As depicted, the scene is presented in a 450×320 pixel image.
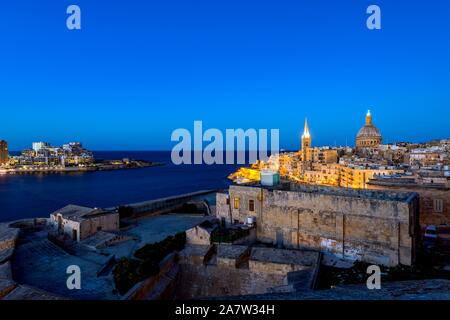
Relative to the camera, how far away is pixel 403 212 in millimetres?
13102

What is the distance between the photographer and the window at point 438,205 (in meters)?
20.0

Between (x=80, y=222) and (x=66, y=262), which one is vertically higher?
(x=80, y=222)

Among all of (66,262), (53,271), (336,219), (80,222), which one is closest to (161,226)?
(80,222)

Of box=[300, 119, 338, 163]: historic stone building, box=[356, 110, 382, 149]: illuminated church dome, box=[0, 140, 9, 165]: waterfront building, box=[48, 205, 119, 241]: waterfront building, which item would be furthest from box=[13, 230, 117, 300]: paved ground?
box=[0, 140, 9, 165]: waterfront building

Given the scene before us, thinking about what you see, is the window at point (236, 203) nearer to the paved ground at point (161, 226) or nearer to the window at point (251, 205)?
the window at point (251, 205)

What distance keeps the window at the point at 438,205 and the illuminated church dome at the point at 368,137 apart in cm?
5619

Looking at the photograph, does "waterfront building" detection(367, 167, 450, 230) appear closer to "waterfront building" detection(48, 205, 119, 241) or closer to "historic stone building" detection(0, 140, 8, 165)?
"waterfront building" detection(48, 205, 119, 241)

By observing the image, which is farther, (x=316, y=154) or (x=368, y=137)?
(x=368, y=137)

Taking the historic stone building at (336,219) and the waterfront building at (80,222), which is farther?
the waterfront building at (80,222)

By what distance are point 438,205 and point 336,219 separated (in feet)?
31.8

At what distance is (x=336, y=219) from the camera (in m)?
14.7

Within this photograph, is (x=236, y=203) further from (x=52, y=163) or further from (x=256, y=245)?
(x=52, y=163)

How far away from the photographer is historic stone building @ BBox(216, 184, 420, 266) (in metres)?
13.3

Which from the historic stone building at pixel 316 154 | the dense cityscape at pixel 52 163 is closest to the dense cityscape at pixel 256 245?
the historic stone building at pixel 316 154
